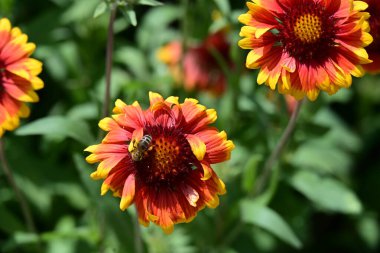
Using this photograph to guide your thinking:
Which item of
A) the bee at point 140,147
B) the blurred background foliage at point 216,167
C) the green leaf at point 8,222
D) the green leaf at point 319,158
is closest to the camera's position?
the bee at point 140,147

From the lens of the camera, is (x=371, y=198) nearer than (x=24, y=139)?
No

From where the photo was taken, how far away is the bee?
1.58 meters

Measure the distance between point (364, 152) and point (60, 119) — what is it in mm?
1843

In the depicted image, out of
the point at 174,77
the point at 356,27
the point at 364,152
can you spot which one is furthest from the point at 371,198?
the point at 356,27

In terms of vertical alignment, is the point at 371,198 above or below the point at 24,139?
below

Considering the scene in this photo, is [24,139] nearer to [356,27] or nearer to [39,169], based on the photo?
[39,169]

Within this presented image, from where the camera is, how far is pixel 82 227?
2.64 metres

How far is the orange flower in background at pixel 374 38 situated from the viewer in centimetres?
188

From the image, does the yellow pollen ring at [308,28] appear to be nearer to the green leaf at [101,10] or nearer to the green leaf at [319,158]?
the green leaf at [101,10]

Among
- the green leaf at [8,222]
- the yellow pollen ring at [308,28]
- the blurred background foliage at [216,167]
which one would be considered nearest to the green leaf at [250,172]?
the blurred background foliage at [216,167]

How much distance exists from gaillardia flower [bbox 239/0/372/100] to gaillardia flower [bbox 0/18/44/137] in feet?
2.16

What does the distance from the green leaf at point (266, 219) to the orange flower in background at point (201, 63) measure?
83 centimetres

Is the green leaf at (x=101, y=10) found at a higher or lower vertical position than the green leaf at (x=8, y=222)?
higher

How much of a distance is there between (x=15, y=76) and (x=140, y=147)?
56 cm
